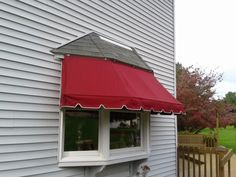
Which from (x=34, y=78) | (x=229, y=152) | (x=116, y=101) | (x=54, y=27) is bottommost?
(x=229, y=152)

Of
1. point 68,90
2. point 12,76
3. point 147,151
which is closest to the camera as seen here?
point 12,76

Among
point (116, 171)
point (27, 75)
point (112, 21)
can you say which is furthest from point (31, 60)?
point (116, 171)

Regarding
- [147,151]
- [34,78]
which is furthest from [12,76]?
[147,151]

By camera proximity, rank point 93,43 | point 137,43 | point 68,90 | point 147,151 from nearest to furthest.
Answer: point 68,90 < point 93,43 < point 147,151 < point 137,43

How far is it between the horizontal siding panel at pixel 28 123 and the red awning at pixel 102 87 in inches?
19.9

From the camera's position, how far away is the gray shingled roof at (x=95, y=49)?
20.1 feet

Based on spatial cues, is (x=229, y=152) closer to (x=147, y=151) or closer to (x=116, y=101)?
(x=147, y=151)

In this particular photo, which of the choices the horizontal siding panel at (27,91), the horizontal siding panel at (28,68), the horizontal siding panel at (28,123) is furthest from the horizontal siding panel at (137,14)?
the horizontal siding panel at (28,123)

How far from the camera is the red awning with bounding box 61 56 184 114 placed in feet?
17.7

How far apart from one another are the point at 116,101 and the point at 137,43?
11.8 ft

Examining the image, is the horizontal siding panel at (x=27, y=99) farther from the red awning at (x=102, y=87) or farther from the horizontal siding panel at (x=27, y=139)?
the horizontal siding panel at (x=27, y=139)

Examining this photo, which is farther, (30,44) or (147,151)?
(147,151)

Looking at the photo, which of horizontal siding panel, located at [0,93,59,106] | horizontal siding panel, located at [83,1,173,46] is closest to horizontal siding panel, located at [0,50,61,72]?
horizontal siding panel, located at [0,93,59,106]

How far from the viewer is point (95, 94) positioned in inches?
215
